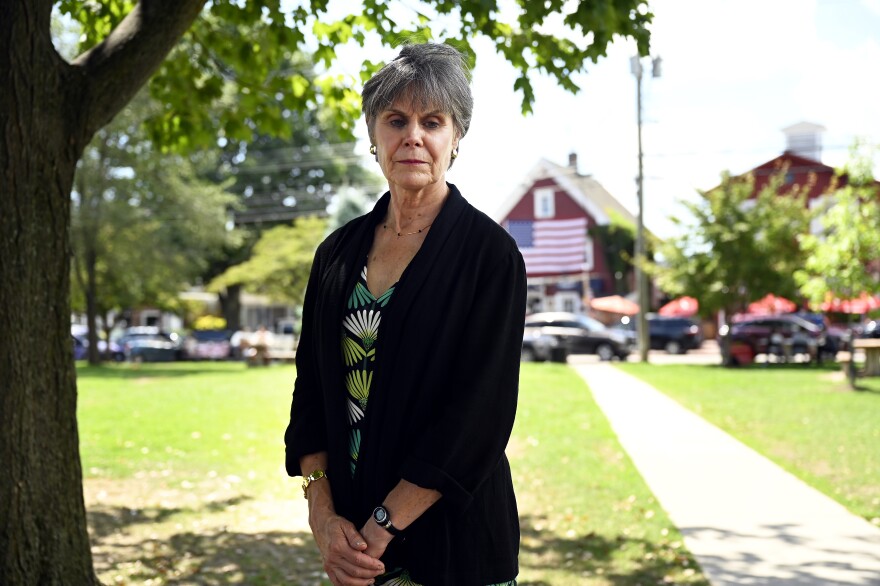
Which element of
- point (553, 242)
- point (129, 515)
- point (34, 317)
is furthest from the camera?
point (553, 242)

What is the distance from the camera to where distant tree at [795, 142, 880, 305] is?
2261 cm

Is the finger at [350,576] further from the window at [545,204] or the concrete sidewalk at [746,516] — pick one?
the window at [545,204]

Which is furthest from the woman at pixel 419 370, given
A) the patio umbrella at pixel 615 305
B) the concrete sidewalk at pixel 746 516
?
the patio umbrella at pixel 615 305

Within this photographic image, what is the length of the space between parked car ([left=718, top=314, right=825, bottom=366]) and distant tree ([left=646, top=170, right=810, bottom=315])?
979 millimetres

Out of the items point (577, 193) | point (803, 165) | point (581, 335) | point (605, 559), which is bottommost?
point (605, 559)

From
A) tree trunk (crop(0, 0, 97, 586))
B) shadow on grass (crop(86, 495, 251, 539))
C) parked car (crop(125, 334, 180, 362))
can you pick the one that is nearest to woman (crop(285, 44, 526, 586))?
tree trunk (crop(0, 0, 97, 586))

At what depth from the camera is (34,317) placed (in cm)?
482

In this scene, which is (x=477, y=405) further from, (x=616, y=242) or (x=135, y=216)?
(x=616, y=242)

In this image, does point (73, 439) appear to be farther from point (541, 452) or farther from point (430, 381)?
point (541, 452)

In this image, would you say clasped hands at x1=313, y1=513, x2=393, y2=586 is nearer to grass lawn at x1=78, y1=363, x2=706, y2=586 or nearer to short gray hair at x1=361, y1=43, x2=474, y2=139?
short gray hair at x1=361, y1=43, x2=474, y2=139

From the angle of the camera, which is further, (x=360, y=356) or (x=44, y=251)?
(x=44, y=251)

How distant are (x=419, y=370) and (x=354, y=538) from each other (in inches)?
16.5

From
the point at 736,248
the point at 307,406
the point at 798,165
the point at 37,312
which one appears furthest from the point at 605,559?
the point at 798,165

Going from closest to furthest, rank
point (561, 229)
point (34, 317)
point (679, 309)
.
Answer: point (34, 317) → point (561, 229) → point (679, 309)
